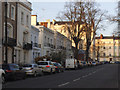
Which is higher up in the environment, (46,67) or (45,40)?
(45,40)

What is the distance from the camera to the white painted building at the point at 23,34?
3916cm

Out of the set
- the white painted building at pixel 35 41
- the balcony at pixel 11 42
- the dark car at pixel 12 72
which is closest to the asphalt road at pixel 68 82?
the dark car at pixel 12 72

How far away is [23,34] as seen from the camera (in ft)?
137

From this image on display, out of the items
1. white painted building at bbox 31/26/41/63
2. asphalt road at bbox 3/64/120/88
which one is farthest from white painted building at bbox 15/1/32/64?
asphalt road at bbox 3/64/120/88

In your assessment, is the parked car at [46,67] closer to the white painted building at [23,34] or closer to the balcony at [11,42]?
the balcony at [11,42]

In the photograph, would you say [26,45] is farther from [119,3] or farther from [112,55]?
[112,55]

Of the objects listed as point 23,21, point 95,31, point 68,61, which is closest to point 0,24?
point 23,21

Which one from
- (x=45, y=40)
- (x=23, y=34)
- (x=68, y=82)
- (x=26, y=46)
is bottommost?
(x=68, y=82)

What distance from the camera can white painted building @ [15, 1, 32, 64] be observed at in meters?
39.2

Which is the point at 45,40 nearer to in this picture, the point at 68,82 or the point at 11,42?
the point at 11,42

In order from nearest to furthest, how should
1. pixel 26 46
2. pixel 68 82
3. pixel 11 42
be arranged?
pixel 68 82 < pixel 11 42 < pixel 26 46

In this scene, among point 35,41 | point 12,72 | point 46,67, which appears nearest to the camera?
point 12,72

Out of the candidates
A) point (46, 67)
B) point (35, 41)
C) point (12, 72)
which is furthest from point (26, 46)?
point (12, 72)

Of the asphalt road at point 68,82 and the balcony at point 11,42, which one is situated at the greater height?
the balcony at point 11,42
